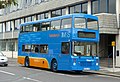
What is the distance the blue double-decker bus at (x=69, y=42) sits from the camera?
2212 centimetres

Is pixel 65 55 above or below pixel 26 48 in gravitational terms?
below

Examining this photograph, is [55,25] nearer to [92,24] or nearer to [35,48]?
[92,24]

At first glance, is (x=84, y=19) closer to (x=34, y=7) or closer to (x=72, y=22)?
(x=72, y=22)

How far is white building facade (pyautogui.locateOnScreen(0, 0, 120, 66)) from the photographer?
99.1ft

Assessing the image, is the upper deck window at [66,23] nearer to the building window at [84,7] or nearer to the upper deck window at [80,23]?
the upper deck window at [80,23]

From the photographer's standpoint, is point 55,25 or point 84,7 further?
point 84,7

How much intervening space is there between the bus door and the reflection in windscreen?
56 cm

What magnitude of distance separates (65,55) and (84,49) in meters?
1.40

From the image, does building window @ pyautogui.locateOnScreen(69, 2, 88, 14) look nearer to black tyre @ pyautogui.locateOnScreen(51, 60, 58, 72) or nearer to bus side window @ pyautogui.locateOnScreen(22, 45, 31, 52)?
bus side window @ pyautogui.locateOnScreen(22, 45, 31, 52)

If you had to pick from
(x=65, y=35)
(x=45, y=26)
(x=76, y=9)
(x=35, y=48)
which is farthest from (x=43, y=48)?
(x=76, y=9)

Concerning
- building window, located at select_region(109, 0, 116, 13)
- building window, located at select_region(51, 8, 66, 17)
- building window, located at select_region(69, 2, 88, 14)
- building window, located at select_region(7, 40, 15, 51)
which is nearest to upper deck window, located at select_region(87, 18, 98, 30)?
building window, located at select_region(109, 0, 116, 13)

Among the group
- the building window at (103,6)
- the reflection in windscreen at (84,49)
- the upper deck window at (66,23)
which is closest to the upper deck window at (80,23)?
the upper deck window at (66,23)

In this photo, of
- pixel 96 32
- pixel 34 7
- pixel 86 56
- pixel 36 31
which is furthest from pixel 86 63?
pixel 34 7

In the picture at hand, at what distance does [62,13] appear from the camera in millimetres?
39781
